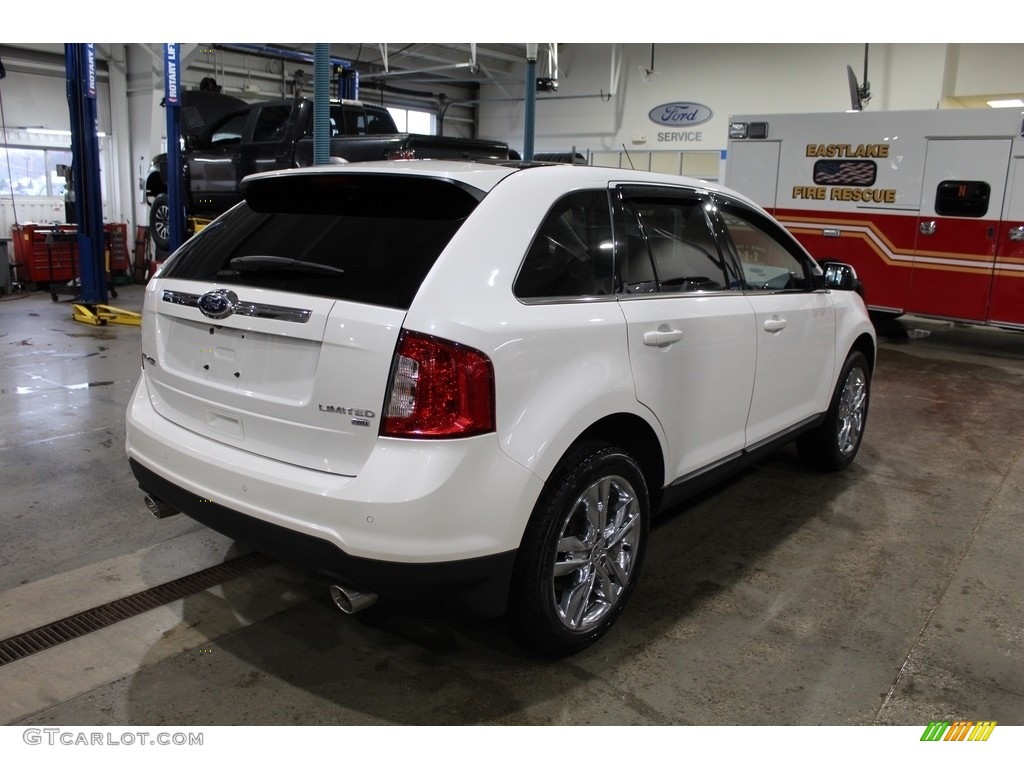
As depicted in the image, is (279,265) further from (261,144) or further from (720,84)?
(720,84)

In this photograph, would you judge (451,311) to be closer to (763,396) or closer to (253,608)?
(253,608)

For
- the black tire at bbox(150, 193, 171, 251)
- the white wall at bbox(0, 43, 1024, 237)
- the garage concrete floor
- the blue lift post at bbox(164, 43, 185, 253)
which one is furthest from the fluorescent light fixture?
the garage concrete floor

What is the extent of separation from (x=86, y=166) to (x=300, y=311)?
829cm

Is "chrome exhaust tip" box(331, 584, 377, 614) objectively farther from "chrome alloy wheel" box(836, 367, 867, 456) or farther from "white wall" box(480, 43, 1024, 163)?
A: "white wall" box(480, 43, 1024, 163)

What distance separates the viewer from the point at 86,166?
9.29 m

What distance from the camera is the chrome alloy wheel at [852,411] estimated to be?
4730 mm

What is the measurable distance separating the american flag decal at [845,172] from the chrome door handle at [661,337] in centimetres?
737

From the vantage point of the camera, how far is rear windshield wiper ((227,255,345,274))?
8.17 feet

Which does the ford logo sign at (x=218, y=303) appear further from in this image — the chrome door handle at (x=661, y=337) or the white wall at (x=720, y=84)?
the white wall at (x=720, y=84)

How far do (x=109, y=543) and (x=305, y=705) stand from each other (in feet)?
5.26

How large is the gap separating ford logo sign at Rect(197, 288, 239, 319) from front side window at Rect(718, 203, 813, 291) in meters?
2.05

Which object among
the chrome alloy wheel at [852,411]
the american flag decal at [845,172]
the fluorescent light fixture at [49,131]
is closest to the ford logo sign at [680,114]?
the american flag decal at [845,172]

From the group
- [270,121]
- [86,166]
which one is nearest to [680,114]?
[270,121]

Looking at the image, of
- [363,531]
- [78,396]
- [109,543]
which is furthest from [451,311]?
[78,396]
